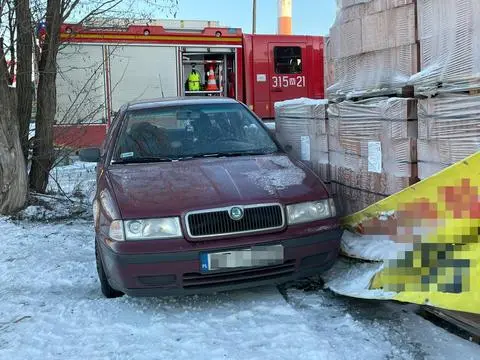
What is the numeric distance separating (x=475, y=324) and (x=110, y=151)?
3294 millimetres

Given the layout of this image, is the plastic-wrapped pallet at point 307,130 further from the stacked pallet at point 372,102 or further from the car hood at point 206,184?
the car hood at point 206,184

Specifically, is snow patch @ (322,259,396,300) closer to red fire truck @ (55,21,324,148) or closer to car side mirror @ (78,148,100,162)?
car side mirror @ (78,148,100,162)

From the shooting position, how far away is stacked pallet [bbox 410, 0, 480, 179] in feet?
11.5

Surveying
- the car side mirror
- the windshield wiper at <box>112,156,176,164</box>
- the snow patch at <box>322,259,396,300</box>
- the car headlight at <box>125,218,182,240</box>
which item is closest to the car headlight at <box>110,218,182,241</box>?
the car headlight at <box>125,218,182,240</box>

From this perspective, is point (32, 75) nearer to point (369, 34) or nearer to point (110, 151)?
point (110, 151)

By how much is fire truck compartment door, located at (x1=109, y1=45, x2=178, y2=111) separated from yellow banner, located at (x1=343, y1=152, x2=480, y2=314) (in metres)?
9.72

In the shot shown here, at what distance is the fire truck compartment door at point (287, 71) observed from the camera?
43.9 feet

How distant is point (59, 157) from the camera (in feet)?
27.7

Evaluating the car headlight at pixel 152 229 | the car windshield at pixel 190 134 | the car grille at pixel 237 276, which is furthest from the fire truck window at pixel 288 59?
the car headlight at pixel 152 229

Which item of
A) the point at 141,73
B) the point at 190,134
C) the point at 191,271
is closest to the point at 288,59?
the point at 141,73

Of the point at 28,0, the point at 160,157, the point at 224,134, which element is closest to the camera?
the point at 160,157

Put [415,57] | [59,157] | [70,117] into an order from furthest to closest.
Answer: [70,117]
[59,157]
[415,57]

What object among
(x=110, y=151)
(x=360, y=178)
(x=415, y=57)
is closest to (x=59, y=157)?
(x=110, y=151)

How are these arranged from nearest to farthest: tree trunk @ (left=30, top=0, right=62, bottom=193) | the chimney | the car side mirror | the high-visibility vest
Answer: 1. the car side mirror
2. tree trunk @ (left=30, top=0, right=62, bottom=193)
3. the high-visibility vest
4. the chimney
